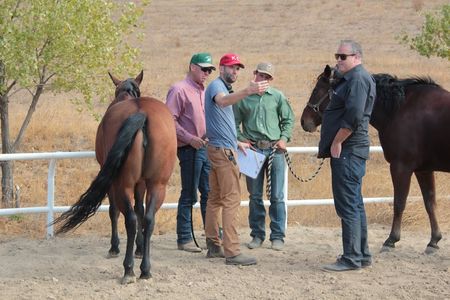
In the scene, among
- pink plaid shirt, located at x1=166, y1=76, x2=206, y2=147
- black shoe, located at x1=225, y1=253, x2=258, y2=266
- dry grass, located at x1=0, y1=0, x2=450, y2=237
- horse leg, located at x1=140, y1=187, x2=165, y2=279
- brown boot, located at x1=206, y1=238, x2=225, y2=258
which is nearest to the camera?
horse leg, located at x1=140, y1=187, x2=165, y2=279

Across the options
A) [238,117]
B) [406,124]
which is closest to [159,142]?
[238,117]

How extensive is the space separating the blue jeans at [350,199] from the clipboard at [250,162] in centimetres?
89

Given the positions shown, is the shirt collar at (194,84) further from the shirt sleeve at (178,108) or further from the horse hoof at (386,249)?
the horse hoof at (386,249)

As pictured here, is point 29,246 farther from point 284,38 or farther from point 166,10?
point 166,10

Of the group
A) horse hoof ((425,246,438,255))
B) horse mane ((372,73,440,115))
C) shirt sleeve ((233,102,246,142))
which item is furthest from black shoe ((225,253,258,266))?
horse mane ((372,73,440,115))

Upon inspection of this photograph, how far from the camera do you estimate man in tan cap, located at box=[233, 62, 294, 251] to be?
27.5 ft

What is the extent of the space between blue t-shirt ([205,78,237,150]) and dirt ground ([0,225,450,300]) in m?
1.15

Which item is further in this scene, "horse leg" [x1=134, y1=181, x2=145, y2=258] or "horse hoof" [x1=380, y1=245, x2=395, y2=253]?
"horse hoof" [x1=380, y1=245, x2=395, y2=253]

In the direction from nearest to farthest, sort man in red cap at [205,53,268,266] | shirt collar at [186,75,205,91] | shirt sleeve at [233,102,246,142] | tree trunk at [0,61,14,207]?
1. man in red cap at [205,53,268,266]
2. shirt collar at [186,75,205,91]
3. shirt sleeve at [233,102,246,142]
4. tree trunk at [0,61,14,207]

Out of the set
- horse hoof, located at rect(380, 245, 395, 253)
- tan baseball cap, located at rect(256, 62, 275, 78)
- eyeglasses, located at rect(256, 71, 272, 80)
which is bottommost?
horse hoof, located at rect(380, 245, 395, 253)

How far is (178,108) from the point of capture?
824cm

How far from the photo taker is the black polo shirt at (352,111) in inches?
283

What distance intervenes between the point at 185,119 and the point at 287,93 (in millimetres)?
16037

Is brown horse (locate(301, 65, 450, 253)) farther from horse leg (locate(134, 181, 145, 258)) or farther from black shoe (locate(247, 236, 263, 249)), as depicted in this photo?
horse leg (locate(134, 181, 145, 258))
